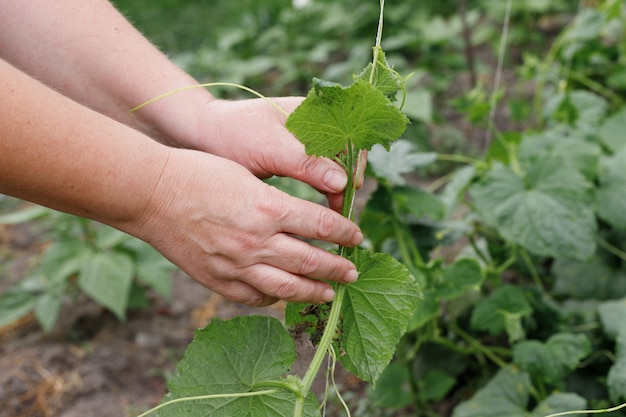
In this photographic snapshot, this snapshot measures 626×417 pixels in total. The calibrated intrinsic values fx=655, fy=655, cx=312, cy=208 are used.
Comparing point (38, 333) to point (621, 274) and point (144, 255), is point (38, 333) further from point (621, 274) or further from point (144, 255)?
point (621, 274)

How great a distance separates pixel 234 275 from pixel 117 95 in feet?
1.62

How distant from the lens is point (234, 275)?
105 cm

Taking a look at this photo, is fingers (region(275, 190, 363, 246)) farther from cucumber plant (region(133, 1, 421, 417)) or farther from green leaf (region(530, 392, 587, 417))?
green leaf (region(530, 392, 587, 417))

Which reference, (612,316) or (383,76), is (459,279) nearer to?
(612,316)

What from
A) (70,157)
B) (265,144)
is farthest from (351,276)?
(70,157)

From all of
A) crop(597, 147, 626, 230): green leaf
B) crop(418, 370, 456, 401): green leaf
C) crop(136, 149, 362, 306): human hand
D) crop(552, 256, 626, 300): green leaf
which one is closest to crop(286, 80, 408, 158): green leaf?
crop(136, 149, 362, 306): human hand

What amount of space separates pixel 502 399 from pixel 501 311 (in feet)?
0.69

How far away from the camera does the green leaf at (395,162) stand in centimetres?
160

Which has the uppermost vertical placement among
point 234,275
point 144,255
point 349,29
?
point 349,29

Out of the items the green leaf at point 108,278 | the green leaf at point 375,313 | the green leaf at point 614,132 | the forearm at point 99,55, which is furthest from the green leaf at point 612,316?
the green leaf at point 108,278

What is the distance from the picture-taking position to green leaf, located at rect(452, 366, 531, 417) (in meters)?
1.56

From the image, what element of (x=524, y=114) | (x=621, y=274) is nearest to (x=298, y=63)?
(x=524, y=114)

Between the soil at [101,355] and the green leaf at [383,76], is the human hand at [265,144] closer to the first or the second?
the green leaf at [383,76]

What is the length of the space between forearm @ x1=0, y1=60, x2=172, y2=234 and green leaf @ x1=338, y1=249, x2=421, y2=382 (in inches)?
14.9
